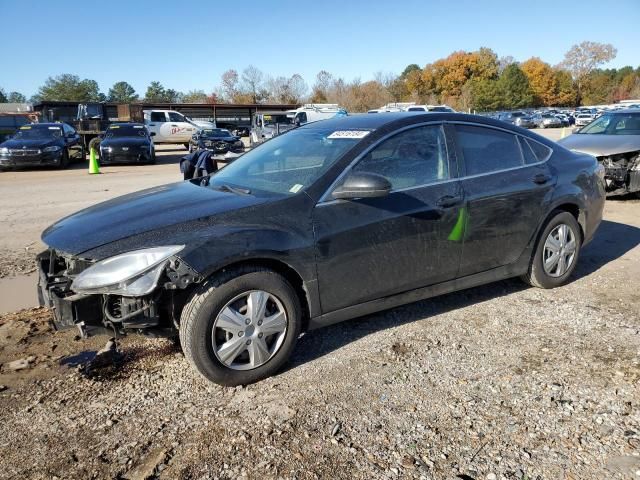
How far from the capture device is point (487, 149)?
419 centimetres

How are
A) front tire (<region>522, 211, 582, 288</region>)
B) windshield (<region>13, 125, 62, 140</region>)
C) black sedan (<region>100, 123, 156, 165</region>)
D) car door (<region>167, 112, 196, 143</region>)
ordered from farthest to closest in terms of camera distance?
car door (<region>167, 112, 196, 143</region>) < black sedan (<region>100, 123, 156, 165</region>) < windshield (<region>13, 125, 62, 140</region>) < front tire (<region>522, 211, 582, 288</region>)

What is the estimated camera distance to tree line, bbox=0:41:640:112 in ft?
256

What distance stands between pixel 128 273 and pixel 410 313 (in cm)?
236

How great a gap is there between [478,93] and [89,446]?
88000 millimetres

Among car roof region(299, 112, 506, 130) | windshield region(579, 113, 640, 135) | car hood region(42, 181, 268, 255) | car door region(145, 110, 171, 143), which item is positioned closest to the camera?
car hood region(42, 181, 268, 255)

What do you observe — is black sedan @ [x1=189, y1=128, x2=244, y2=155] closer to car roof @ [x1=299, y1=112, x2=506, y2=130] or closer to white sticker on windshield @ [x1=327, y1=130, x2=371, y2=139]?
car roof @ [x1=299, y1=112, x2=506, y2=130]

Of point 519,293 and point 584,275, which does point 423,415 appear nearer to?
point 519,293

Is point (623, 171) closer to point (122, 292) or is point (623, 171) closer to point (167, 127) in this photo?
point (122, 292)

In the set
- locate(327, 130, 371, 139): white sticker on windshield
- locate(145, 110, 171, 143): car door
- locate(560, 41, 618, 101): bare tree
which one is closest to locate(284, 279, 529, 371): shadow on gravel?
locate(327, 130, 371, 139): white sticker on windshield

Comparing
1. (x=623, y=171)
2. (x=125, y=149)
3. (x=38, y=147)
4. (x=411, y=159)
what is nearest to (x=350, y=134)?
(x=411, y=159)

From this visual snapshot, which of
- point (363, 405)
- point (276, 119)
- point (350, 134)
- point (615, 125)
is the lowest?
point (363, 405)

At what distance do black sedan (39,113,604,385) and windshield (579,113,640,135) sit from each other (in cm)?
629

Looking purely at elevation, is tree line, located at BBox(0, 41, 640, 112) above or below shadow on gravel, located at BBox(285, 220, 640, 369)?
above

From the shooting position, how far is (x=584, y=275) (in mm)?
5152
